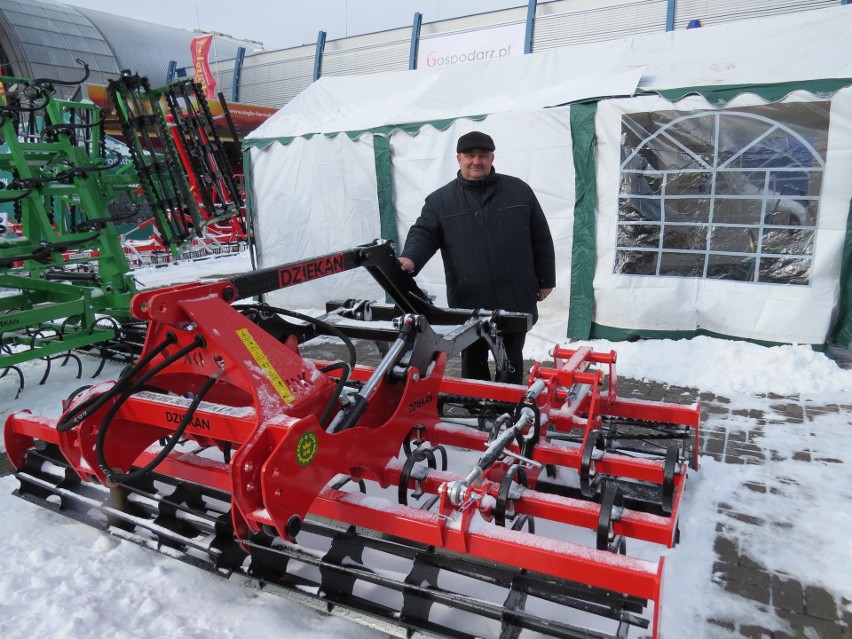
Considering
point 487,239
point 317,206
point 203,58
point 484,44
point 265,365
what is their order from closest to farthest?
point 265,365 → point 487,239 → point 317,206 → point 484,44 → point 203,58

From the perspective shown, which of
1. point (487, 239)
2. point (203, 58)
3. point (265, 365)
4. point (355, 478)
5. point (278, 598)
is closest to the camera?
point (265, 365)

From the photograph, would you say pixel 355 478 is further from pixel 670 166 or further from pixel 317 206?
pixel 317 206

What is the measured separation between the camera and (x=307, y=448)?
2.37m

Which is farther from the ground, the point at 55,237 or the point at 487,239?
the point at 487,239

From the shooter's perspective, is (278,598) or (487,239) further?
(487,239)

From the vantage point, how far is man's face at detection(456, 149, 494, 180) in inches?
156

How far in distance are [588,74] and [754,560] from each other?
6.22m

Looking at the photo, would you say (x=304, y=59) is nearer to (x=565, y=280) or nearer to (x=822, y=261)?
(x=565, y=280)

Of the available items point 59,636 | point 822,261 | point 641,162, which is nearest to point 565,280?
point 641,162

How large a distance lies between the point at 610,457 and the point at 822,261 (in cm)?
424

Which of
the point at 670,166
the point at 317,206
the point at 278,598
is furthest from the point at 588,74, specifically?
the point at 278,598

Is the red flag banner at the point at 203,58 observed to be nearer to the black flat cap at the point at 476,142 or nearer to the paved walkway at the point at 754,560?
the paved walkway at the point at 754,560

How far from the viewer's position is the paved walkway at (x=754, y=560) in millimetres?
2543

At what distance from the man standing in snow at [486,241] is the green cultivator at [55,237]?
4072 millimetres
